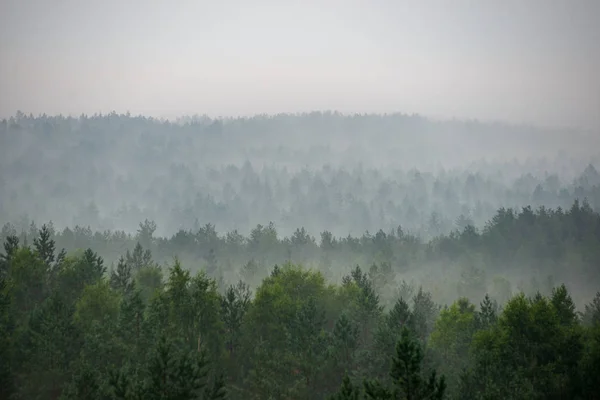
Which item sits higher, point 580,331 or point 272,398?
point 580,331

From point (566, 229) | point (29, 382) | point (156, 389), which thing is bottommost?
point (29, 382)

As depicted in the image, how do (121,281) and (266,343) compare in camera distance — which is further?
(121,281)

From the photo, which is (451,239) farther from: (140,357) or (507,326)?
(140,357)

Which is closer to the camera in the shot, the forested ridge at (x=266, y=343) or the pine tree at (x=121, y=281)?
the forested ridge at (x=266, y=343)

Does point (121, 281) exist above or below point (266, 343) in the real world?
above

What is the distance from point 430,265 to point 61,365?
96.7m

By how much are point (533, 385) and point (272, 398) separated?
17942 mm

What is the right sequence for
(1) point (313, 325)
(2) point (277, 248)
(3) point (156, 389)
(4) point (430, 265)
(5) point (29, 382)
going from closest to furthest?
(3) point (156, 389), (5) point (29, 382), (1) point (313, 325), (4) point (430, 265), (2) point (277, 248)

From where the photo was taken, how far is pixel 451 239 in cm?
13200

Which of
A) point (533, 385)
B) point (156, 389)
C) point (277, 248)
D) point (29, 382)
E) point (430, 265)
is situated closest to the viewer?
point (156, 389)

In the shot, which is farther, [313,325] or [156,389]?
[313,325]

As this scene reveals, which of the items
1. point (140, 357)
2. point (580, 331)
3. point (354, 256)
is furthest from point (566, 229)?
point (140, 357)

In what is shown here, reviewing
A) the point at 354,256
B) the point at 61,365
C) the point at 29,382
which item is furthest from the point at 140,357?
the point at 354,256

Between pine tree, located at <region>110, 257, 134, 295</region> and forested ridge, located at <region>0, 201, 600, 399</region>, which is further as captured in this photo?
pine tree, located at <region>110, 257, 134, 295</region>
